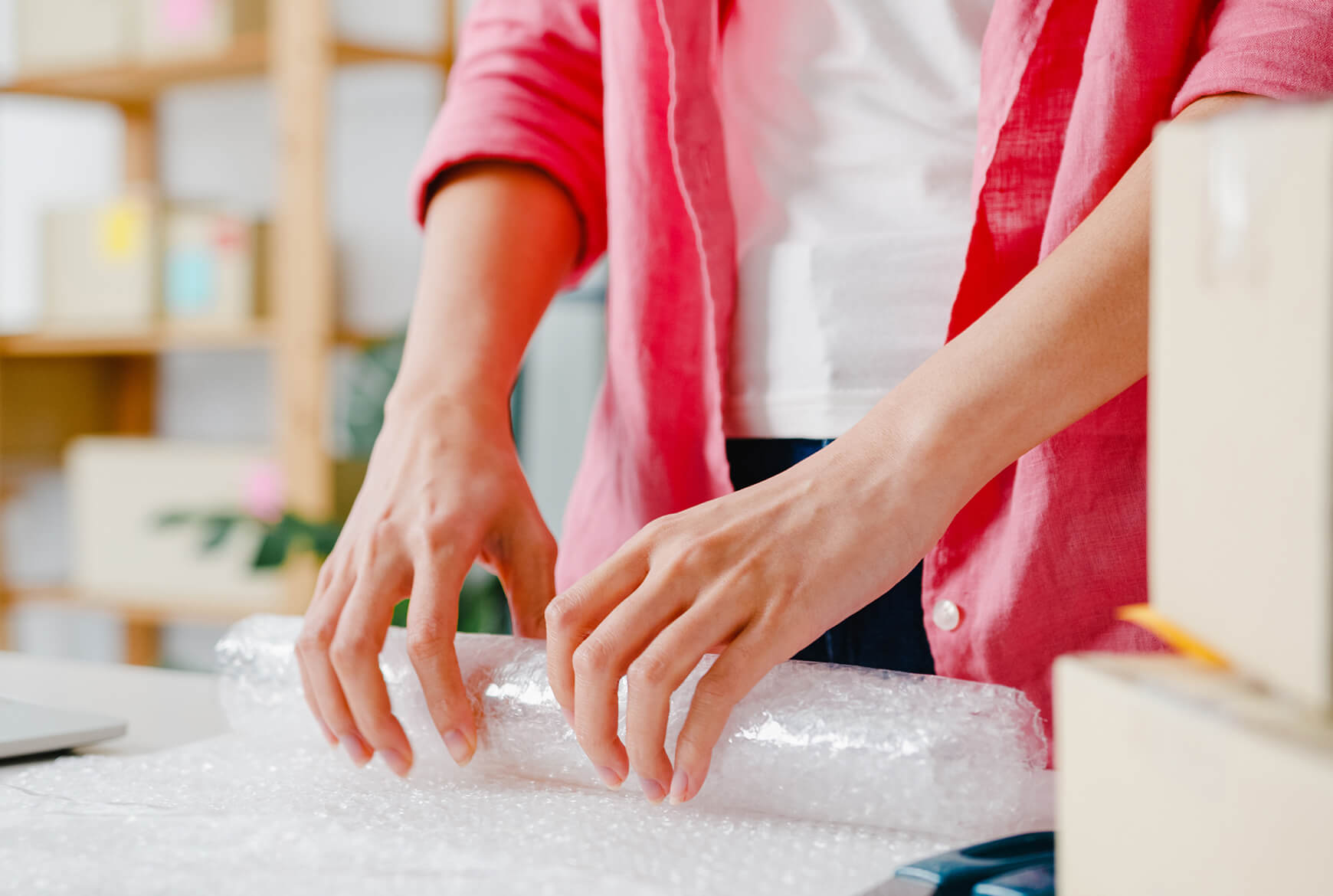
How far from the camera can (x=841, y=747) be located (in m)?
0.49

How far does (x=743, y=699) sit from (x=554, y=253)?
0.39 metres

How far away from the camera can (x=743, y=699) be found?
514 mm

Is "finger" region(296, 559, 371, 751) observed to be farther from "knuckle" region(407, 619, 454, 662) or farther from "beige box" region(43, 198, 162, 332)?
"beige box" region(43, 198, 162, 332)

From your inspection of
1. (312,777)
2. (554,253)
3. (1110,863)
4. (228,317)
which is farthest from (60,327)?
(1110,863)

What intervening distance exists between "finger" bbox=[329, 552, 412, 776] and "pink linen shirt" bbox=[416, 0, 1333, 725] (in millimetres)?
215

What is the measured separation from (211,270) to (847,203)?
207 cm

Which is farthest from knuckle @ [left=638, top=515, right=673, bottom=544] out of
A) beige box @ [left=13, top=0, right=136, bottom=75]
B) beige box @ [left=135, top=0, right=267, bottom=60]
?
beige box @ [left=13, top=0, right=136, bottom=75]

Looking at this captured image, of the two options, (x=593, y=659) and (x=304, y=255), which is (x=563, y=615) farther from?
(x=304, y=255)

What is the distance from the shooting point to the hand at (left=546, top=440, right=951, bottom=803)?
470mm

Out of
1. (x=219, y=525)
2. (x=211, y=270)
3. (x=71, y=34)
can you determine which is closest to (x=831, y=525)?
(x=219, y=525)

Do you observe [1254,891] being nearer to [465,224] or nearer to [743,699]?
[743,699]

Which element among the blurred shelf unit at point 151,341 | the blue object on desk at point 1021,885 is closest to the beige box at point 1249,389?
the blue object on desk at point 1021,885

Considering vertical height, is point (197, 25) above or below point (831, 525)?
above

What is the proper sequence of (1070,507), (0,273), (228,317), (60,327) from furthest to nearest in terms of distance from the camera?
(0,273) < (60,327) < (228,317) < (1070,507)
